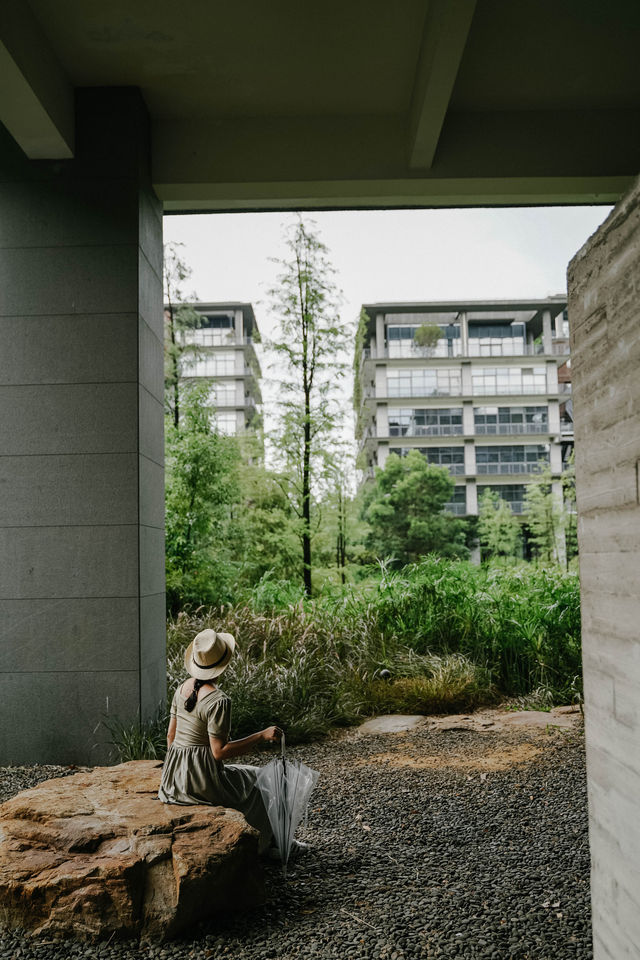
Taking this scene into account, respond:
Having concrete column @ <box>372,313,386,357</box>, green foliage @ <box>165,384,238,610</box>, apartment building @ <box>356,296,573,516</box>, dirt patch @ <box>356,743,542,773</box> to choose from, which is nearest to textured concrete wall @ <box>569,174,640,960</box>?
dirt patch @ <box>356,743,542,773</box>

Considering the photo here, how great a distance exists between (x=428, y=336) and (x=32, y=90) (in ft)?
91.5

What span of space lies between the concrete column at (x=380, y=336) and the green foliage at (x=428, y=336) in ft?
4.32

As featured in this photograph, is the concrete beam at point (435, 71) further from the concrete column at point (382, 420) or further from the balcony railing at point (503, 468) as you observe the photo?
the balcony railing at point (503, 468)

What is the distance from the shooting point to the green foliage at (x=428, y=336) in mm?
31094

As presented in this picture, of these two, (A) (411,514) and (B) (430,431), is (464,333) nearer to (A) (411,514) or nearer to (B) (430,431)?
(B) (430,431)

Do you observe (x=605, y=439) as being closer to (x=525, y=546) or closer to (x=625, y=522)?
(x=625, y=522)

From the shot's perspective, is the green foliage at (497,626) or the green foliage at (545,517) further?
the green foliage at (545,517)

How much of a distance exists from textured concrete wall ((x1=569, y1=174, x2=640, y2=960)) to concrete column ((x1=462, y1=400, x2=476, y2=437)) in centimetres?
2907

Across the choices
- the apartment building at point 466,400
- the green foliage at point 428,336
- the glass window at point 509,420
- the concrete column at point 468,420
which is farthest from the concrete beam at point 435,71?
the green foliage at point 428,336

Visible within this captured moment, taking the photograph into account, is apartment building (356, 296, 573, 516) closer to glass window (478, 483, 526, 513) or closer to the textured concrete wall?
glass window (478, 483, 526, 513)

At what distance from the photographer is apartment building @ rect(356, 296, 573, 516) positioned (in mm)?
30188

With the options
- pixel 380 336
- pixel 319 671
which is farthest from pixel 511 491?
pixel 319 671

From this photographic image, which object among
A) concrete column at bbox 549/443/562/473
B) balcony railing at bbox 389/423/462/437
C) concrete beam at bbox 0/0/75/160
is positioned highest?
balcony railing at bbox 389/423/462/437

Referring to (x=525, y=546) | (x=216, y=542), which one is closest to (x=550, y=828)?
(x=216, y=542)
